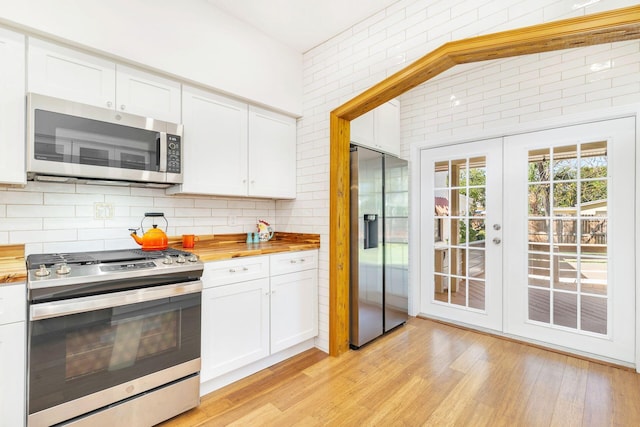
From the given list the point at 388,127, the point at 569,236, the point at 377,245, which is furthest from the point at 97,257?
the point at 569,236

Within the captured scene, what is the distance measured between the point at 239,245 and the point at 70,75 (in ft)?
5.27

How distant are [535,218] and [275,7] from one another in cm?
296

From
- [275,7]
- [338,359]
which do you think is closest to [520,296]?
[338,359]

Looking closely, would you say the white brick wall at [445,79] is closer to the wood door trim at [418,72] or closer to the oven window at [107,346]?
the wood door trim at [418,72]

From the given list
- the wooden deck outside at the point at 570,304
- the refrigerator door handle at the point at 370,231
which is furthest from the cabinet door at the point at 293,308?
the wooden deck outside at the point at 570,304

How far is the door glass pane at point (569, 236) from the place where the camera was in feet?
8.57

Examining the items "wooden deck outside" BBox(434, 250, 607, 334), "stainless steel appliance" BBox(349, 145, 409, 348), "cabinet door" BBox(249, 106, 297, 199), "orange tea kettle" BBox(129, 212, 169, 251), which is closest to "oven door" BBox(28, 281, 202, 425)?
"orange tea kettle" BBox(129, 212, 169, 251)

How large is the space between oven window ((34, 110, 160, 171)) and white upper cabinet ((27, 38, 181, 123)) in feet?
0.49

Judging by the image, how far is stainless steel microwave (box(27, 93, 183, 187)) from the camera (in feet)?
5.36

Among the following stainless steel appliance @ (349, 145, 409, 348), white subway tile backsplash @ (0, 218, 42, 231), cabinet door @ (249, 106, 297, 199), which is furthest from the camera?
stainless steel appliance @ (349, 145, 409, 348)

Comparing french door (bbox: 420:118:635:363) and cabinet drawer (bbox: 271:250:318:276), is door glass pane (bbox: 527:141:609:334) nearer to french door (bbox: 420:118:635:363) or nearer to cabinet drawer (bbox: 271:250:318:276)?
french door (bbox: 420:118:635:363)

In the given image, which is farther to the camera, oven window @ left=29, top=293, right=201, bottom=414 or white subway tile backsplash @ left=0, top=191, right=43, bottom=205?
white subway tile backsplash @ left=0, top=191, right=43, bottom=205

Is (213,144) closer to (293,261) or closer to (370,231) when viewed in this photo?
(293,261)

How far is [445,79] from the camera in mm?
3545
